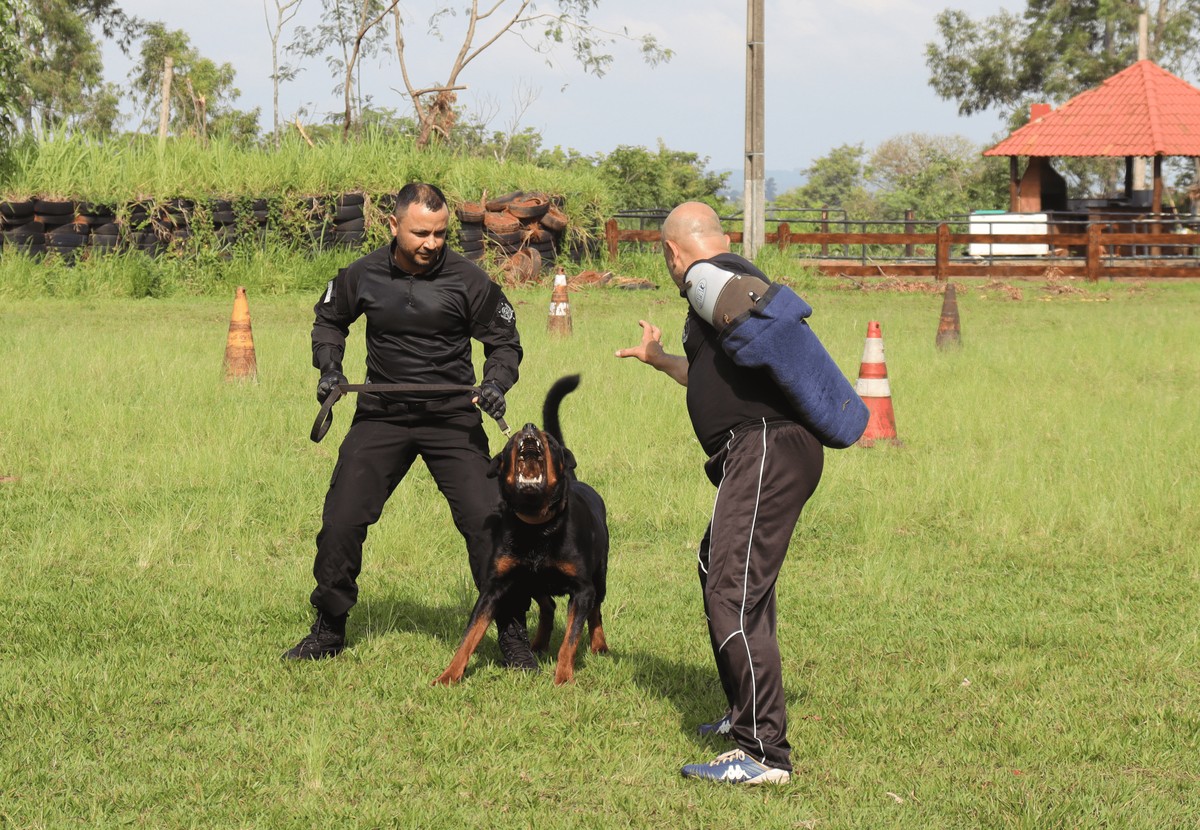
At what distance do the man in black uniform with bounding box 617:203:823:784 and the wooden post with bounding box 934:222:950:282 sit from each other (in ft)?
71.9

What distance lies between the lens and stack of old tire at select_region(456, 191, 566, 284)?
2322 cm

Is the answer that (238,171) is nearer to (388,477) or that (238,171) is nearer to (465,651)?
(388,477)

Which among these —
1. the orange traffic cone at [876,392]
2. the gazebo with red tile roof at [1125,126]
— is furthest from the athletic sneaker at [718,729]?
the gazebo with red tile roof at [1125,126]

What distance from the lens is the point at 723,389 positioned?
4203 millimetres

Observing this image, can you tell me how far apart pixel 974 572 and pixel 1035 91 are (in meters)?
50.7

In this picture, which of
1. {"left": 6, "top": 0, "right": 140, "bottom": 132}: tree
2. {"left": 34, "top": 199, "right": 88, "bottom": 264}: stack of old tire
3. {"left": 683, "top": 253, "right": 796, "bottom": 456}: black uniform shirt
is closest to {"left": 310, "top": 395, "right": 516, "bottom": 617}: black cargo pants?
{"left": 683, "top": 253, "right": 796, "bottom": 456}: black uniform shirt

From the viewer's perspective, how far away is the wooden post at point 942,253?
2538 centimetres

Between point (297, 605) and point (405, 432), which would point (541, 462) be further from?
point (297, 605)

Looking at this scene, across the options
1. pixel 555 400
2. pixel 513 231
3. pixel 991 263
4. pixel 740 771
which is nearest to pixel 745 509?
pixel 740 771

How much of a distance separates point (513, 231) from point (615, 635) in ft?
59.5

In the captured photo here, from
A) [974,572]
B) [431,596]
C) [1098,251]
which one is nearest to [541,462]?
[431,596]

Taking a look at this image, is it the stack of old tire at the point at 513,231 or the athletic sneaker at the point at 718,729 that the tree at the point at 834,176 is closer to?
the stack of old tire at the point at 513,231

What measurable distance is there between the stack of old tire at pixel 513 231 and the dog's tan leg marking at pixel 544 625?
57.9 ft

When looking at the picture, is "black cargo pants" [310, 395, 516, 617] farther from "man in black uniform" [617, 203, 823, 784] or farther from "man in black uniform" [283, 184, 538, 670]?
"man in black uniform" [617, 203, 823, 784]
